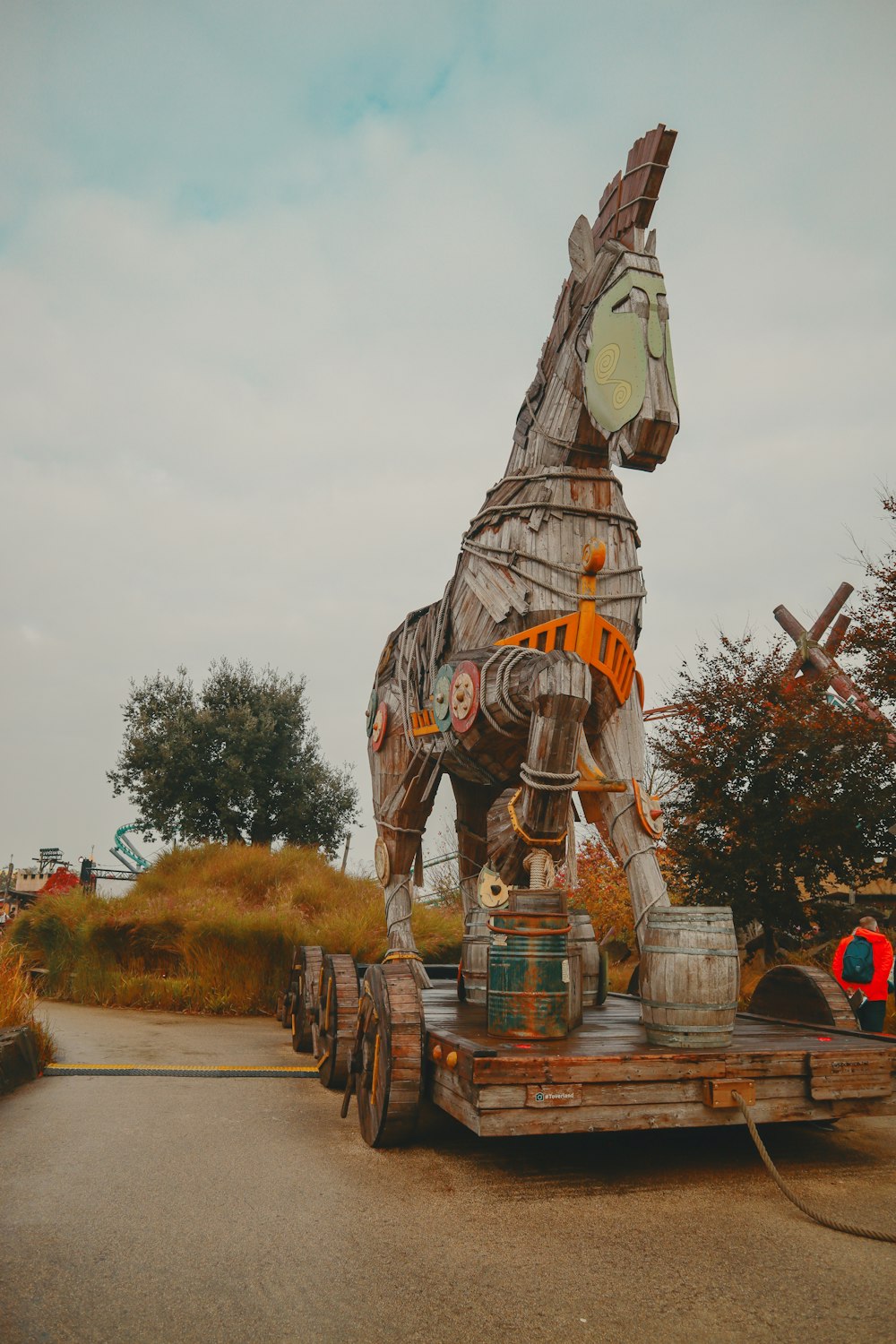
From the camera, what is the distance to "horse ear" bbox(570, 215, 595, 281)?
542 cm

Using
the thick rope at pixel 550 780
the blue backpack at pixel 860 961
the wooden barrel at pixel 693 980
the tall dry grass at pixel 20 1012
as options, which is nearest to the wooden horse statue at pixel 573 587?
the thick rope at pixel 550 780

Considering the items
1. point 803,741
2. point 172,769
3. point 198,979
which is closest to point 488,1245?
point 198,979

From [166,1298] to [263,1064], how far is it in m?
4.58

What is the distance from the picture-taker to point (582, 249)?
5.46 meters

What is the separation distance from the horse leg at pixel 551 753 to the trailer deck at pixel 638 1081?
100 cm

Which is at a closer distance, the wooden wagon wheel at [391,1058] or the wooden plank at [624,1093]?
the wooden plank at [624,1093]

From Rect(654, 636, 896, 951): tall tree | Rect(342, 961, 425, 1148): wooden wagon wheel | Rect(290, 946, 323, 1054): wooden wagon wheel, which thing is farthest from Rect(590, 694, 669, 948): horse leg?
Rect(654, 636, 896, 951): tall tree

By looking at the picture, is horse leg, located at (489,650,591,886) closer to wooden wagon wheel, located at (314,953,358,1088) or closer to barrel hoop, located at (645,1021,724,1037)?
barrel hoop, located at (645,1021,724,1037)

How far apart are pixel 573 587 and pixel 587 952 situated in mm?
2268

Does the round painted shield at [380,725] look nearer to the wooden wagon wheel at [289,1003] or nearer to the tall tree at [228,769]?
the wooden wagon wheel at [289,1003]

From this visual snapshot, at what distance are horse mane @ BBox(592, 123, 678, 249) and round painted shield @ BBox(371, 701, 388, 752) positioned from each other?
3.55 meters

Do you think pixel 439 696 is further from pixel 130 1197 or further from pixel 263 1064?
pixel 263 1064

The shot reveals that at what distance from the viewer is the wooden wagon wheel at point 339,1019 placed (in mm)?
5750

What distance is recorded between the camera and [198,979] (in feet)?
36.0
